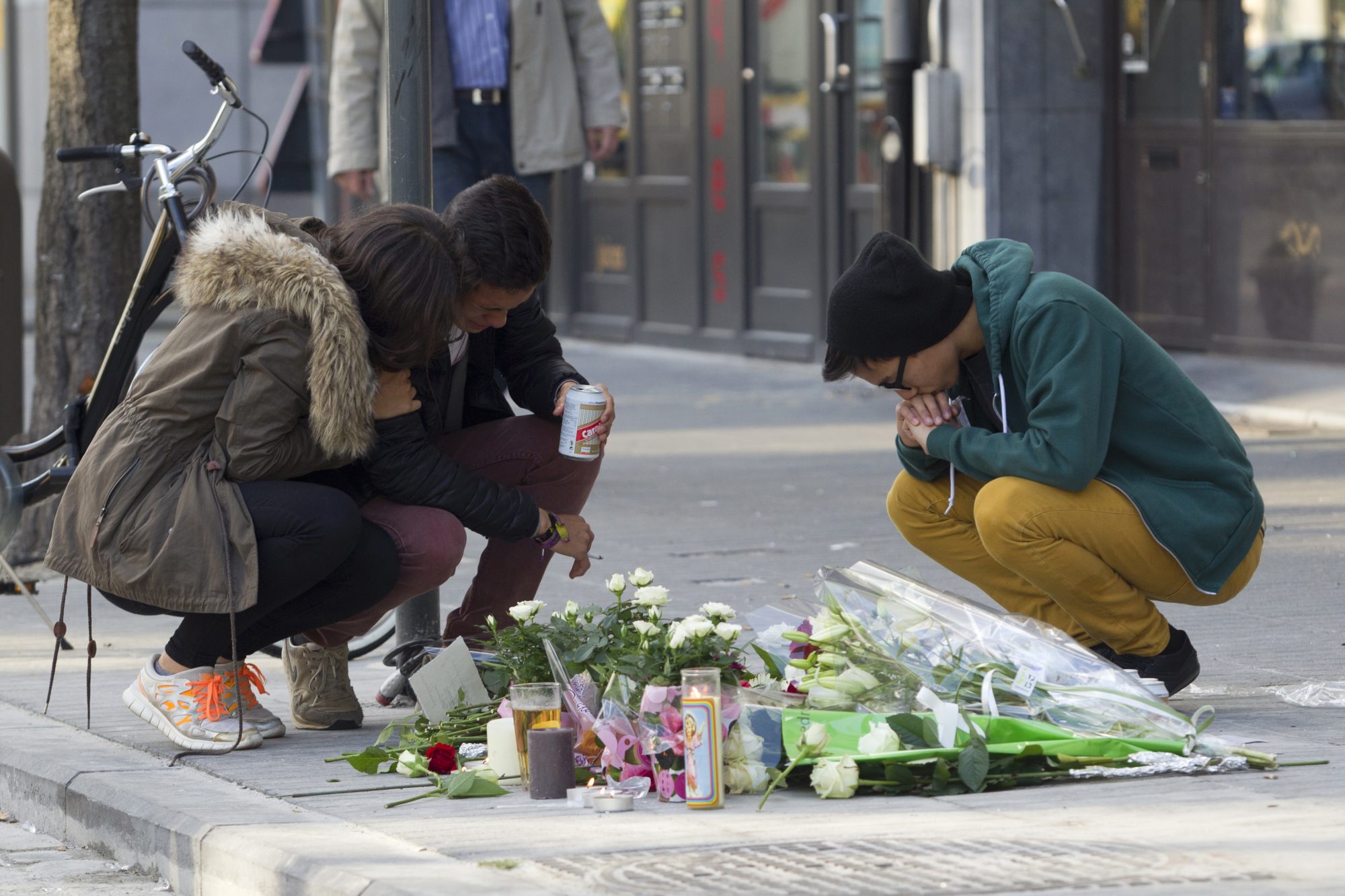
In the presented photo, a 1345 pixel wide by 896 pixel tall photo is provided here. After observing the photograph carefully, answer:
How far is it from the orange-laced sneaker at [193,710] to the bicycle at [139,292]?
3.72ft

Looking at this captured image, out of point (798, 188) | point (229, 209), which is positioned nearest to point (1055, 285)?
point (229, 209)

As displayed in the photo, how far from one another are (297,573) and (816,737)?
1108 mm

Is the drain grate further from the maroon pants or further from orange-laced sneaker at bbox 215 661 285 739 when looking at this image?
the maroon pants

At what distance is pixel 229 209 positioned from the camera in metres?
4.39

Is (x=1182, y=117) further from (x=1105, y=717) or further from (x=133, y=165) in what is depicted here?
(x=1105, y=717)

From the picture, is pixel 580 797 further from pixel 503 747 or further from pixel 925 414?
pixel 925 414

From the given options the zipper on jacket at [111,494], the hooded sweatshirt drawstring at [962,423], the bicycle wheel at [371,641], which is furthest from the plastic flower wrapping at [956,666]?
the bicycle wheel at [371,641]

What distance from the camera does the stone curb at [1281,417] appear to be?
359 inches

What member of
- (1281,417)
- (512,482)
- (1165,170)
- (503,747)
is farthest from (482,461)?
(1165,170)

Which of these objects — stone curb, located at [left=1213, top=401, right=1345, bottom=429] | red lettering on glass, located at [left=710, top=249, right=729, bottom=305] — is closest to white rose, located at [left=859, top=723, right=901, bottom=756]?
stone curb, located at [left=1213, top=401, right=1345, bottom=429]

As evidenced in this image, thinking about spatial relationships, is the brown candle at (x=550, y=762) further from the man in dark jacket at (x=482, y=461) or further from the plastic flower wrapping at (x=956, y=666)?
the man in dark jacket at (x=482, y=461)

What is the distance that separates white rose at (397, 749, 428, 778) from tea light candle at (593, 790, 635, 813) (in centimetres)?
48

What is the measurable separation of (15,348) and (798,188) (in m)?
5.83

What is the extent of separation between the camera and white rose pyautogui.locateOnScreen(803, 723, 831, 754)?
3959 mm
